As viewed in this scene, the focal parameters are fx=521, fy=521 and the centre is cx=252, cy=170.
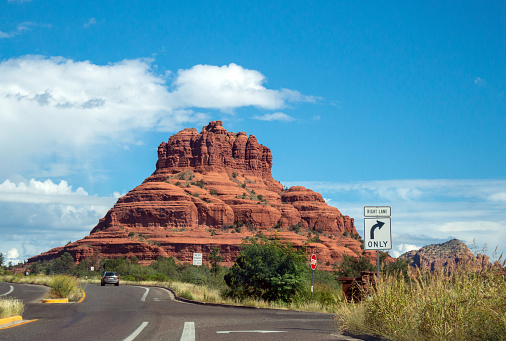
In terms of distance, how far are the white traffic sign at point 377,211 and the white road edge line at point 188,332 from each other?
5127 mm

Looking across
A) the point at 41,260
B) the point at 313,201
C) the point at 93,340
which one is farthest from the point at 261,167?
the point at 93,340

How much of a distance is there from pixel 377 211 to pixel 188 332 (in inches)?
216

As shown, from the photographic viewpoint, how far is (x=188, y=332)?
1216 cm

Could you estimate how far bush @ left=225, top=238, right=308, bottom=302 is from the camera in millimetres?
23875

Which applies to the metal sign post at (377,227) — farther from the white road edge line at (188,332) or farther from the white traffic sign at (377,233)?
the white road edge line at (188,332)

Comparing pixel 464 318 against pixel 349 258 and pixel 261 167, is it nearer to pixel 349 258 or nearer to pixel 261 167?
pixel 349 258

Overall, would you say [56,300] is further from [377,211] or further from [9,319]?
[377,211]

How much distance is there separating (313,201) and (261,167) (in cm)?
2418

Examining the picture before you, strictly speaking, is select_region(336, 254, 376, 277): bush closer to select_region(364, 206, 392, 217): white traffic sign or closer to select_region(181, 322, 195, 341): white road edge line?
select_region(181, 322, 195, 341): white road edge line

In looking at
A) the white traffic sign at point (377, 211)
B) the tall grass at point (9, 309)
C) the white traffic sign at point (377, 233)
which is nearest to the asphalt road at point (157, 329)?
the tall grass at point (9, 309)

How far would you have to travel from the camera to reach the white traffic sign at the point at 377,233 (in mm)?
12797

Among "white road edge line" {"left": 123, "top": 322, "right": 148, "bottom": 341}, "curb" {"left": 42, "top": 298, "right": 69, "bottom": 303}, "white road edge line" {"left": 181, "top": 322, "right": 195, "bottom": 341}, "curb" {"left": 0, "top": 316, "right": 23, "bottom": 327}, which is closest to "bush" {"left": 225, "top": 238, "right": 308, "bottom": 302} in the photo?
"curb" {"left": 42, "top": 298, "right": 69, "bottom": 303}

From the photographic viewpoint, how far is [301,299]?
80.3 feet

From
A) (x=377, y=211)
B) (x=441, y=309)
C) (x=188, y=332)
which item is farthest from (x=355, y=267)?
(x=441, y=309)
